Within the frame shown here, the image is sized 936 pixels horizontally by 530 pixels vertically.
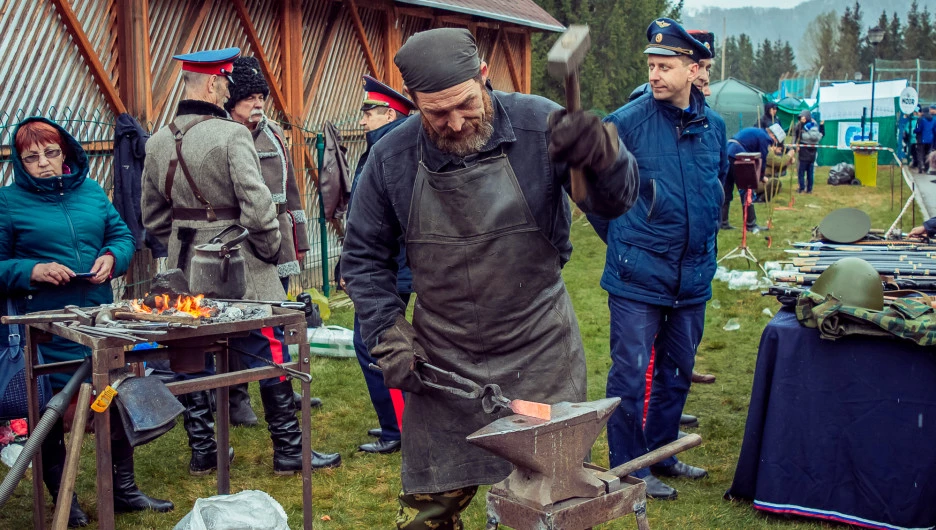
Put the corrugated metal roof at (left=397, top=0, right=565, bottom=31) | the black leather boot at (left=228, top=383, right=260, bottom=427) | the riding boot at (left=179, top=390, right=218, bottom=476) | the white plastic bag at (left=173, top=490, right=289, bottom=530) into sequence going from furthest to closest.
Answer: the corrugated metal roof at (left=397, top=0, right=565, bottom=31) → the black leather boot at (left=228, top=383, right=260, bottom=427) → the riding boot at (left=179, top=390, right=218, bottom=476) → the white plastic bag at (left=173, top=490, right=289, bottom=530)

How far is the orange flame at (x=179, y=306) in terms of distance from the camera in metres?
3.90

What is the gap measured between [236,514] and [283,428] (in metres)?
1.40

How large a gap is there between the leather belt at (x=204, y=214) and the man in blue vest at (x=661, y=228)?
2019mm

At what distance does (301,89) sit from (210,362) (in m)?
4.77

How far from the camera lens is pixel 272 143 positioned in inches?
229

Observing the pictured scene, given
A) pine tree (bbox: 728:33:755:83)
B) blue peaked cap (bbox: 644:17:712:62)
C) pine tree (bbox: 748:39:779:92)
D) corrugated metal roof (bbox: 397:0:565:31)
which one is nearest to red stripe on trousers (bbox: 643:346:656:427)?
blue peaked cap (bbox: 644:17:712:62)

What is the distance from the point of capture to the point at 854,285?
13.6ft

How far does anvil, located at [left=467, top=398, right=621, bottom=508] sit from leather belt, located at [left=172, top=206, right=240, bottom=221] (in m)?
2.74

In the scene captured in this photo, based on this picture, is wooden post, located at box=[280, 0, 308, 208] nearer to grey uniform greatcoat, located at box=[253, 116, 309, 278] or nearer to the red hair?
grey uniform greatcoat, located at box=[253, 116, 309, 278]

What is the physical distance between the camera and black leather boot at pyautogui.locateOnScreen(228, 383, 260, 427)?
589 cm

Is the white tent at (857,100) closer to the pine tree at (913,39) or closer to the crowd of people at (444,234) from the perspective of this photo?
the crowd of people at (444,234)

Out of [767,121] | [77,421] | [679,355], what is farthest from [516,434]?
[767,121]

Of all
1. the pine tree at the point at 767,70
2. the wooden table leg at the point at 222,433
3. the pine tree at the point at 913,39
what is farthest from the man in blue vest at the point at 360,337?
the pine tree at the point at 767,70

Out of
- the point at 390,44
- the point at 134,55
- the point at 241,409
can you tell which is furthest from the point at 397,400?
the point at 390,44
